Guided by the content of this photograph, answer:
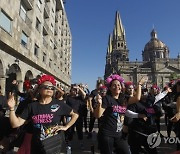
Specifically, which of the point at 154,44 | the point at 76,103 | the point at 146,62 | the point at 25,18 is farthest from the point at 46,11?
the point at 154,44

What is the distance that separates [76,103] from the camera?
8.12 metres

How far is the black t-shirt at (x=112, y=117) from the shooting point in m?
4.17

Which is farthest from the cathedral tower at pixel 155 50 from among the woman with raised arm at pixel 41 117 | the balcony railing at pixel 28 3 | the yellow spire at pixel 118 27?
the woman with raised arm at pixel 41 117

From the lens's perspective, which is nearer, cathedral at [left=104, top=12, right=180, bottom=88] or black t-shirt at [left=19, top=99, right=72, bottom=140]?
black t-shirt at [left=19, top=99, right=72, bottom=140]

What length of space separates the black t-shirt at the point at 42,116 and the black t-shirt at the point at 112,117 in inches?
37.9

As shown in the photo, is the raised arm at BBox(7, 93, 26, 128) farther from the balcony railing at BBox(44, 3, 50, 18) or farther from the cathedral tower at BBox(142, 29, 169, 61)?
the cathedral tower at BBox(142, 29, 169, 61)

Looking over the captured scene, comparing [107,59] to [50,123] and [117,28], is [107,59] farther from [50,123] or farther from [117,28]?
[50,123]

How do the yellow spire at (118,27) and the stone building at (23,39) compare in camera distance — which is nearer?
the stone building at (23,39)

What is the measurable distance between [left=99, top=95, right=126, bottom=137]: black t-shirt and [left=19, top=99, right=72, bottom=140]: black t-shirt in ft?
3.16

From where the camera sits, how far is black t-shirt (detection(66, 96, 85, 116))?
8018 mm

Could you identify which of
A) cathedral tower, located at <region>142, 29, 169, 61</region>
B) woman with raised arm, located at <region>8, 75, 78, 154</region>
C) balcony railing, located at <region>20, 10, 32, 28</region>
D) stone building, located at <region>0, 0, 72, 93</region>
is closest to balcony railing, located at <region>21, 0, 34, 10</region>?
stone building, located at <region>0, 0, 72, 93</region>

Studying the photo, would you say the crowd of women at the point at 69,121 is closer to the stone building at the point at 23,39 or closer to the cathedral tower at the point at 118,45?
the stone building at the point at 23,39

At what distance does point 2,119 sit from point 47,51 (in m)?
23.0

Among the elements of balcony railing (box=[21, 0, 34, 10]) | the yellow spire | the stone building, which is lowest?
the stone building
